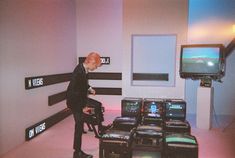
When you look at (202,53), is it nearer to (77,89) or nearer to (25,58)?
(77,89)

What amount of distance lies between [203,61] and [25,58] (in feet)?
11.0

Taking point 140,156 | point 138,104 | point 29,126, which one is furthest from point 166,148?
point 29,126

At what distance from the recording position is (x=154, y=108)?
4.57 metres

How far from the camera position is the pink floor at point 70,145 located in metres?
3.65

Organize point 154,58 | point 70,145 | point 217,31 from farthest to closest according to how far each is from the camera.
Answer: point 154,58, point 217,31, point 70,145

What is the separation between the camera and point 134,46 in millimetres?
6395

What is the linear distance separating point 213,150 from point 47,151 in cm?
251

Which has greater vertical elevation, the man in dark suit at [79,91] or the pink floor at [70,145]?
the man in dark suit at [79,91]

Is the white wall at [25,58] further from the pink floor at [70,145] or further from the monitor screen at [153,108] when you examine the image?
the monitor screen at [153,108]

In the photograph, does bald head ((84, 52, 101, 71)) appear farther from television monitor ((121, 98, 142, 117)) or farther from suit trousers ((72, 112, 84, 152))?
television monitor ((121, 98, 142, 117))

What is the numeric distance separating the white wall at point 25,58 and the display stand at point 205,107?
2943 mm

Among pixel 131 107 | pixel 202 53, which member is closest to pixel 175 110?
pixel 131 107

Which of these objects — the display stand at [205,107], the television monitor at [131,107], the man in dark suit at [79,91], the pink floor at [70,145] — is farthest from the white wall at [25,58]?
the display stand at [205,107]

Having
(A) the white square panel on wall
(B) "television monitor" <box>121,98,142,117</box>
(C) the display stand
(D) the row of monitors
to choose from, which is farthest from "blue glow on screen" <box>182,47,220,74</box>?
(B) "television monitor" <box>121,98,142,117</box>
